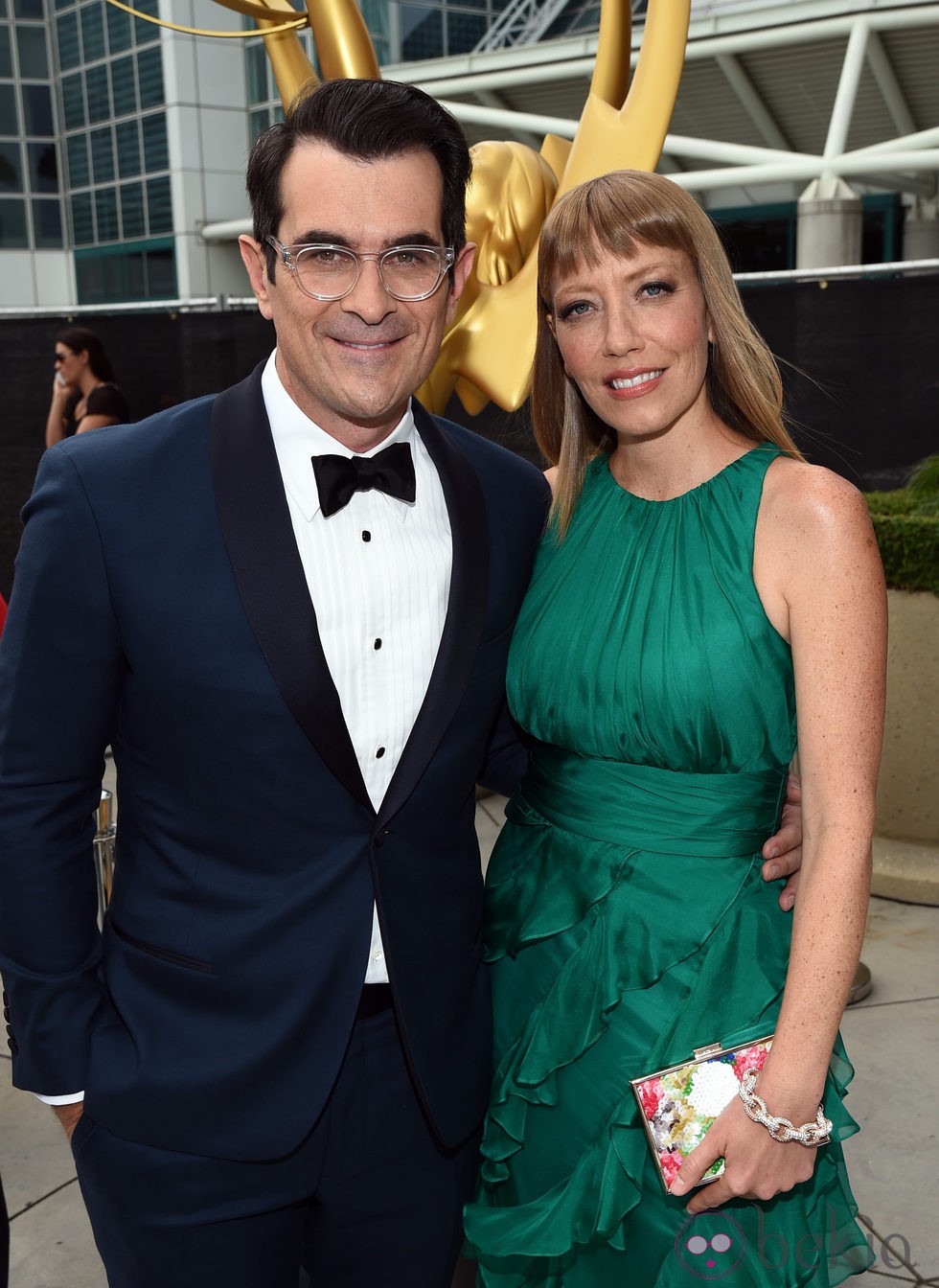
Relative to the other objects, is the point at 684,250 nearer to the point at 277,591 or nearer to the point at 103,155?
the point at 277,591

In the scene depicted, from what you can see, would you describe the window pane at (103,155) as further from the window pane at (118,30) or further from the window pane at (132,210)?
the window pane at (118,30)

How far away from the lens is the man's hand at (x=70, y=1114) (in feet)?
5.82

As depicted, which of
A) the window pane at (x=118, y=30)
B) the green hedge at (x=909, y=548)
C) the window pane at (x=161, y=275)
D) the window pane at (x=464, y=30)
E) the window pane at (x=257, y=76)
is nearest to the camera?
the green hedge at (x=909, y=548)

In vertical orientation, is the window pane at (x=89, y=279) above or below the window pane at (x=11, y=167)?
below

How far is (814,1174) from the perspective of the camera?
1.93 m

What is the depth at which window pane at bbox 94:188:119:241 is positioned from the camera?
85.7 ft

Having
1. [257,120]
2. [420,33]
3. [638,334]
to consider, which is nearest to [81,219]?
[257,120]

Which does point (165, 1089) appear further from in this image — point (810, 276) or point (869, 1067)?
point (810, 276)

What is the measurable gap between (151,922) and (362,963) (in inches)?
12.3

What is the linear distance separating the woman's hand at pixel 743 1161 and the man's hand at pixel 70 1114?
34.3 inches

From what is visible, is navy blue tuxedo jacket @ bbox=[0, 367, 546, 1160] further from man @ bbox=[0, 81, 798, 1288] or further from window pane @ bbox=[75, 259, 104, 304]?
window pane @ bbox=[75, 259, 104, 304]

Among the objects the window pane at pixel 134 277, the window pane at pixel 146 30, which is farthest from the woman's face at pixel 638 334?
the window pane at pixel 134 277

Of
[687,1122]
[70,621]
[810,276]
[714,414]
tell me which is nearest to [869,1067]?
[687,1122]

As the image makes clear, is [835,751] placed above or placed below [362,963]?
above
